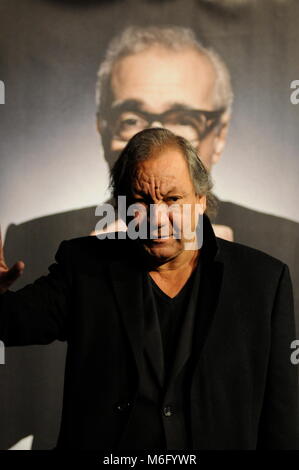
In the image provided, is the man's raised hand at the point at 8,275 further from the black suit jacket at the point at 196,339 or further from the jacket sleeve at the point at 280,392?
the jacket sleeve at the point at 280,392

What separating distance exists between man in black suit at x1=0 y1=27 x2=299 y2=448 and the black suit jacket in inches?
47.3

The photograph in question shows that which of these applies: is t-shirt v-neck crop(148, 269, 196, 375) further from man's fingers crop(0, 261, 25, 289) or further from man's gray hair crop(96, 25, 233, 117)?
man's gray hair crop(96, 25, 233, 117)

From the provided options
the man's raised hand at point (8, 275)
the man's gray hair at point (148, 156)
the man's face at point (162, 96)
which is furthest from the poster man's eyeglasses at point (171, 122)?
the man's raised hand at point (8, 275)

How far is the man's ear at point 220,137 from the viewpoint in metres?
2.86

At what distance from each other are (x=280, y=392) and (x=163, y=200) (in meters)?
0.66

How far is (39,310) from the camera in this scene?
4.83 ft

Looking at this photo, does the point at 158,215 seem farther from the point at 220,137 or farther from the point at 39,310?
the point at 220,137

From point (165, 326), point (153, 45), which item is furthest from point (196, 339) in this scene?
point (153, 45)

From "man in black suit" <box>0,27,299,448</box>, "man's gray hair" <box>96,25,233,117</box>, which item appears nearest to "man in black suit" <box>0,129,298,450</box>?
"man in black suit" <box>0,27,299,448</box>

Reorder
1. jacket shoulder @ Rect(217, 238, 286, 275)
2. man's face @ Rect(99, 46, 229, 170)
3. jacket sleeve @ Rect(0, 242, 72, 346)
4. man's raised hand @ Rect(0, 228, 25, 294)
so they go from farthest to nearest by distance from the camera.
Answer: man's face @ Rect(99, 46, 229, 170), jacket shoulder @ Rect(217, 238, 286, 275), jacket sleeve @ Rect(0, 242, 72, 346), man's raised hand @ Rect(0, 228, 25, 294)

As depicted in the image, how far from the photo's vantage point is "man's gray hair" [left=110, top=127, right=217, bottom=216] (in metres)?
1.55

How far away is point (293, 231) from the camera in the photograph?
9.32 ft

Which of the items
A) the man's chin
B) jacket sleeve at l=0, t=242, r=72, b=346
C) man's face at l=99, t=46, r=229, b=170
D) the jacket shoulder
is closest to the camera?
jacket sleeve at l=0, t=242, r=72, b=346

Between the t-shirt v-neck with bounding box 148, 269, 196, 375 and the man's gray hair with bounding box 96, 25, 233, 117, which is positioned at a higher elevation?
the man's gray hair with bounding box 96, 25, 233, 117
